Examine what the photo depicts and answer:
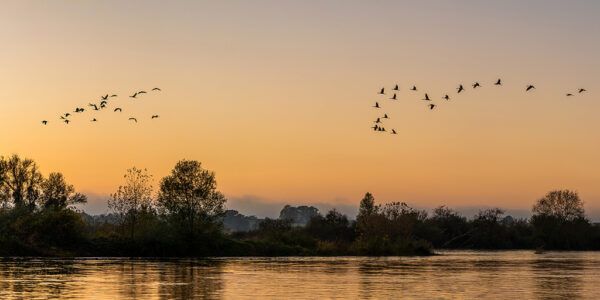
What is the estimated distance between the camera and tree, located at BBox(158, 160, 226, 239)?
12538 cm

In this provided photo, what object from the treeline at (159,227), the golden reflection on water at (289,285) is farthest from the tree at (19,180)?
the golden reflection on water at (289,285)

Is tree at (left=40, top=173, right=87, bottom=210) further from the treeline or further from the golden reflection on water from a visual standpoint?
the golden reflection on water

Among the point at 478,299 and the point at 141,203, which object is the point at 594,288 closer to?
the point at 478,299

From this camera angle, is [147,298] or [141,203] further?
[141,203]

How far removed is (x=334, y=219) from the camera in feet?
580

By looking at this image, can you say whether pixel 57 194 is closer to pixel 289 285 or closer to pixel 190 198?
pixel 190 198

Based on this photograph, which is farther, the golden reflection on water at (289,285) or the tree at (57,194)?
the tree at (57,194)

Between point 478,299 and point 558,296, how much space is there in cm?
598

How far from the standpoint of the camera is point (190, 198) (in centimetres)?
12688

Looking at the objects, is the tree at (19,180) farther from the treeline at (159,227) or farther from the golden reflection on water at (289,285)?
the golden reflection on water at (289,285)

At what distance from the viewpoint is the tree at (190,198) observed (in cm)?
12538

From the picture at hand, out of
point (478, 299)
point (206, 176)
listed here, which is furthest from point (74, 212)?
point (478, 299)

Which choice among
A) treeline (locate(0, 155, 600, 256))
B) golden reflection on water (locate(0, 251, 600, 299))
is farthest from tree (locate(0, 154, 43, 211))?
golden reflection on water (locate(0, 251, 600, 299))

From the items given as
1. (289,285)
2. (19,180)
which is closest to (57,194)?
(19,180)
